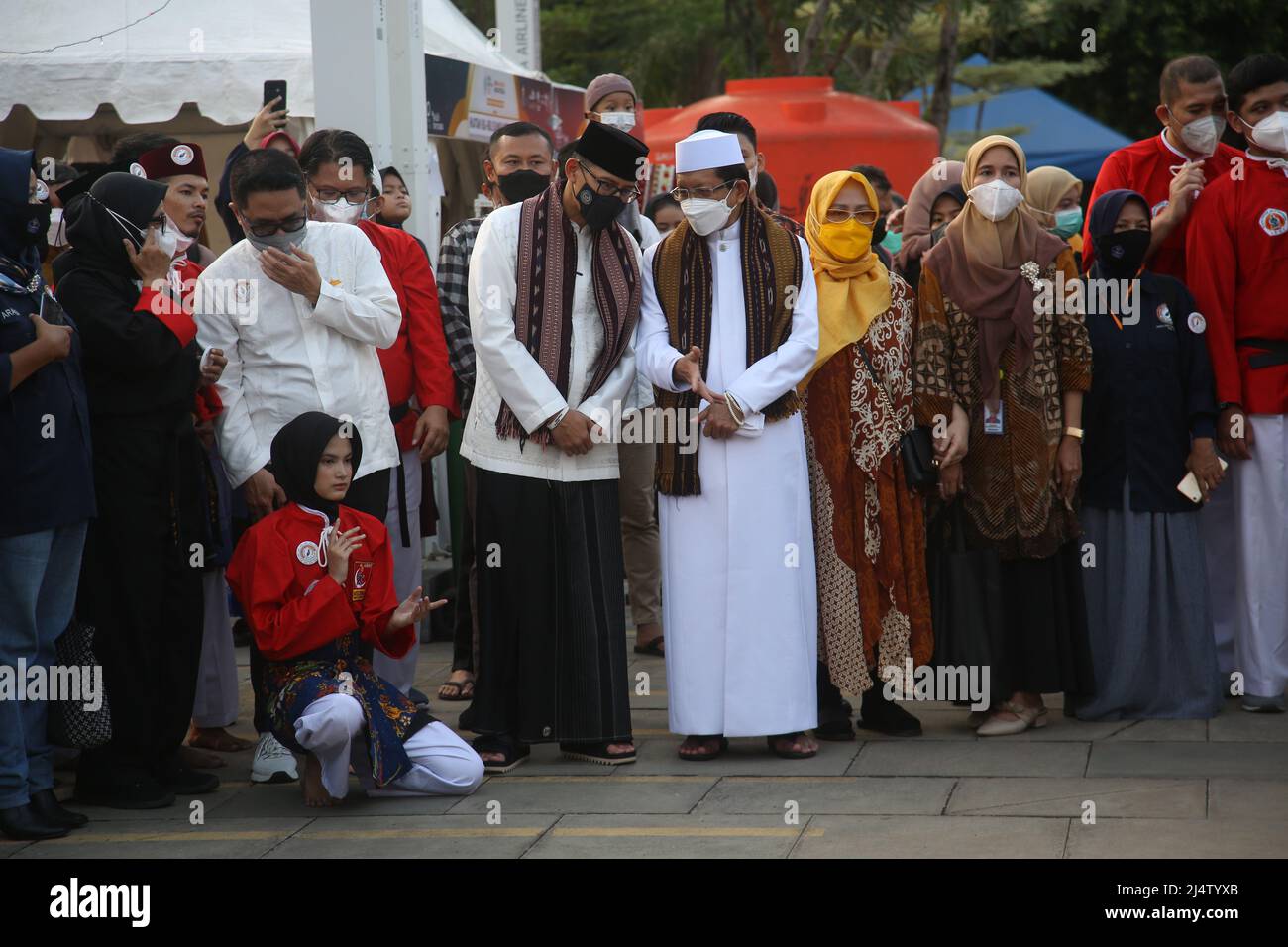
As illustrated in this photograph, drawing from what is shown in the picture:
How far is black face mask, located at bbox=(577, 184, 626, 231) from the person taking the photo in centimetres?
581

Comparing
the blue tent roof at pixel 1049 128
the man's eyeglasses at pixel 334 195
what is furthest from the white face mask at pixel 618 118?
the blue tent roof at pixel 1049 128

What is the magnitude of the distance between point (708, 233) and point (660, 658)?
104 inches

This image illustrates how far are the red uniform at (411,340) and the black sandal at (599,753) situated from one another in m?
1.54

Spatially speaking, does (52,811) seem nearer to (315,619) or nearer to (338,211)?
(315,619)

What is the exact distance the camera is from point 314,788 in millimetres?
5461

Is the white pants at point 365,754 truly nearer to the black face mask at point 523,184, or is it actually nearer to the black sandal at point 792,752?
the black sandal at point 792,752

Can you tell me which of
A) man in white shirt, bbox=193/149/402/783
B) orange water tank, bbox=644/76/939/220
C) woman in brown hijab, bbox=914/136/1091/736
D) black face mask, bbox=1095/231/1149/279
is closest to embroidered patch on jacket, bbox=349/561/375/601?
man in white shirt, bbox=193/149/402/783

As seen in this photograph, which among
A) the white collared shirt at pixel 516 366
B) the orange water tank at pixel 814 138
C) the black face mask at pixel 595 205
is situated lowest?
the white collared shirt at pixel 516 366

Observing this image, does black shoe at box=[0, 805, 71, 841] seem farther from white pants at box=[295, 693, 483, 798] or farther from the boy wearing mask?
the boy wearing mask

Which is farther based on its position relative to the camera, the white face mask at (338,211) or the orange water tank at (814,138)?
the orange water tank at (814,138)

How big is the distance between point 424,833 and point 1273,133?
4.16 meters

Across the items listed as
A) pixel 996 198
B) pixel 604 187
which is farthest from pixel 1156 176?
→ pixel 604 187

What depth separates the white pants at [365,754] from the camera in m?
5.25
